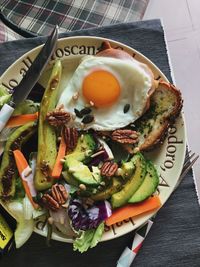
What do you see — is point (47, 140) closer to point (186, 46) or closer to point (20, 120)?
point (20, 120)

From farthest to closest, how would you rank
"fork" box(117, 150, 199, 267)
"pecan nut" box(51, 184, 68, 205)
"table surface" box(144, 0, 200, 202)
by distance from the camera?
"table surface" box(144, 0, 200, 202)
"fork" box(117, 150, 199, 267)
"pecan nut" box(51, 184, 68, 205)

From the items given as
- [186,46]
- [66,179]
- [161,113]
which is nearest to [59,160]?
[66,179]

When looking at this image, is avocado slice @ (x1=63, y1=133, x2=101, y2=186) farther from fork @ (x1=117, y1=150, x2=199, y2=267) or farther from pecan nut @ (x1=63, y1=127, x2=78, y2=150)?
fork @ (x1=117, y1=150, x2=199, y2=267)

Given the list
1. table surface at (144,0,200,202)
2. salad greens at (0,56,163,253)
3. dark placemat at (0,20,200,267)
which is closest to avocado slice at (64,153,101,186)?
salad greens at (0,56,163,253)

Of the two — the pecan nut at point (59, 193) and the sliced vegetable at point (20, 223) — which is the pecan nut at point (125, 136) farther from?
the sliced vegetable at point (20, 223)

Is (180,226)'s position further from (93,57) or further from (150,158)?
(93,57)

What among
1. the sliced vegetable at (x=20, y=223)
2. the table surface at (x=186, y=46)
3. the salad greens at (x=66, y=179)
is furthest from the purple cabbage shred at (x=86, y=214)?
the table surface at (x=186, y=46)

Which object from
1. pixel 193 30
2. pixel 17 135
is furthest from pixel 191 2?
pixel 17 135
